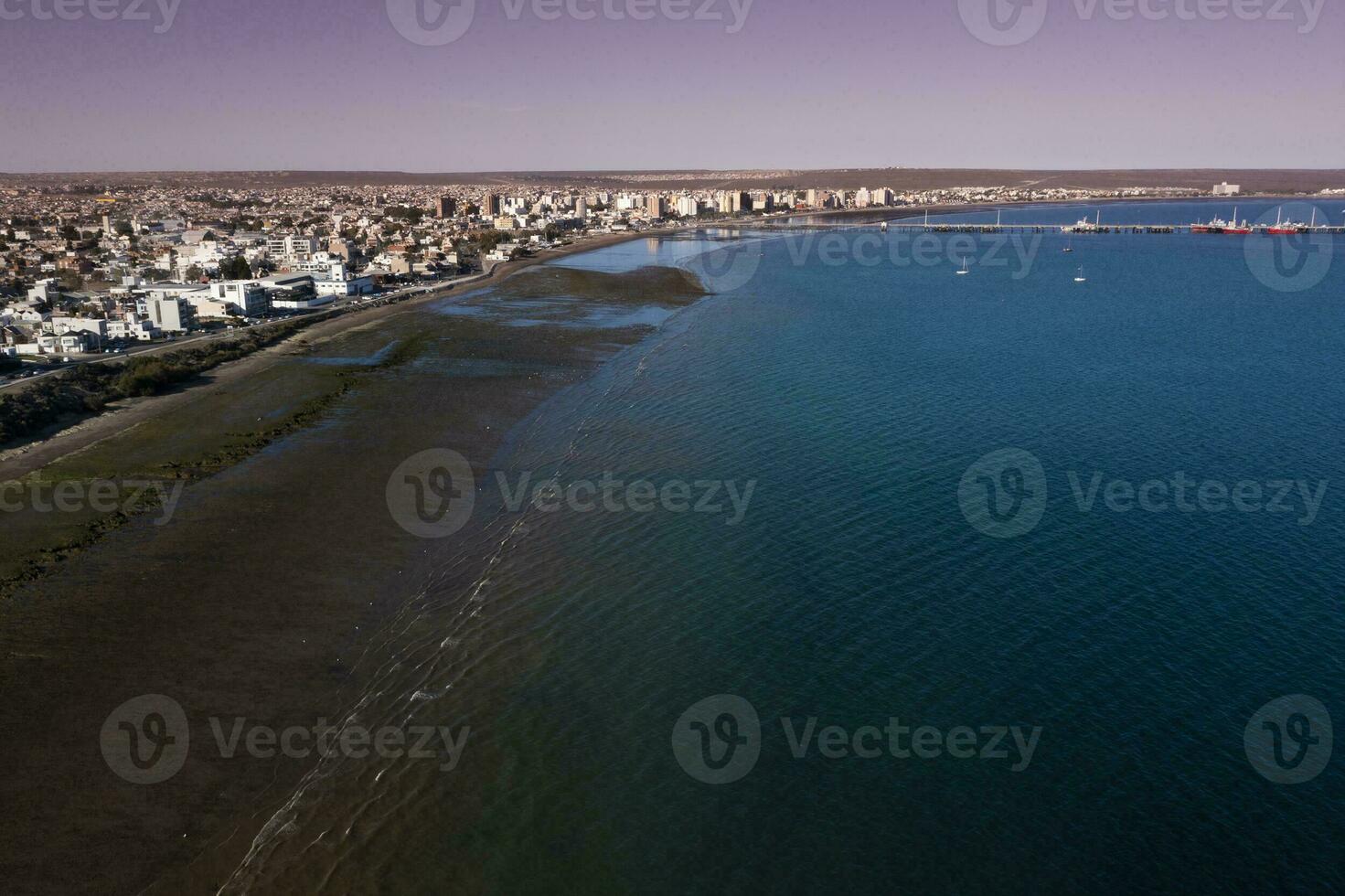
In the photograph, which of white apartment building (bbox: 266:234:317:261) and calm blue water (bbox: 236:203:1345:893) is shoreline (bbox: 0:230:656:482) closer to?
calm blue water (bbox: 236:203:1345:893)

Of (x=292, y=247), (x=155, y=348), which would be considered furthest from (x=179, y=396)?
(x=292, y=247)

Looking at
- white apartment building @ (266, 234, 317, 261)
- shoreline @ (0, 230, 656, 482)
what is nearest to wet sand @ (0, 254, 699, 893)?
shoreline @ (0, 230, 656, 482)

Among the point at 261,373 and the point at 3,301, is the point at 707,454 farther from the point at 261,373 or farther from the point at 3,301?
the point at 3,301

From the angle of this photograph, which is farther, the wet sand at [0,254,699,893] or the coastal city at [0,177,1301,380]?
the coastal city at [0,177,1301,380]

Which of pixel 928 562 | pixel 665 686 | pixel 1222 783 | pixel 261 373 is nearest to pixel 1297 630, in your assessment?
pixel 1222 783

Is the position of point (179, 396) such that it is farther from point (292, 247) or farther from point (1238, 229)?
point (1238, 229)

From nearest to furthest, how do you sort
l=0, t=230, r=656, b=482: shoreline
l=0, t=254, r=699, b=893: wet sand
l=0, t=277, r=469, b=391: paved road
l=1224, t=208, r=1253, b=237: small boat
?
l=0, t=254, r=699, b=893: wet sand → l=0, t=230, r=656, b=482: shoreline → l=0, t=277, r=469, b=391: paved road → l=1224, t=208, r=1253, b=237: small boat
